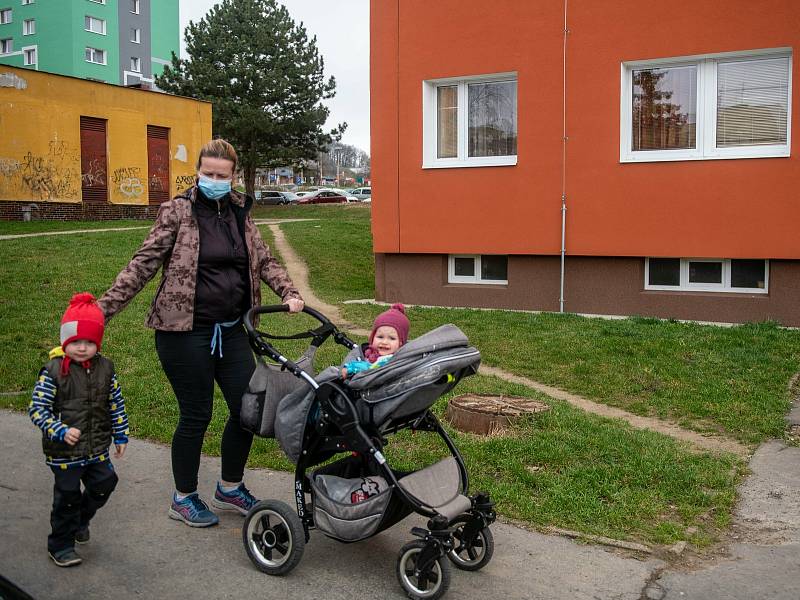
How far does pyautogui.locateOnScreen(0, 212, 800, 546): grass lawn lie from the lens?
5.26 m

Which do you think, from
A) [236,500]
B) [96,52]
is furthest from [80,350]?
[96,52]

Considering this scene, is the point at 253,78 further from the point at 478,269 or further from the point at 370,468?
the point at 370,468

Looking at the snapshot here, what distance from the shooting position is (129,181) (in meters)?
31.8

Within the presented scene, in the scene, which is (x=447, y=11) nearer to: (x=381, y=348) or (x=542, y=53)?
(x=542, y=53)

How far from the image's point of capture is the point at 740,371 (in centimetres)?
849

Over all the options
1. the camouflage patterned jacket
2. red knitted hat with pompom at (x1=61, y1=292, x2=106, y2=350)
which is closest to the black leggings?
the camouflage patterned jacket

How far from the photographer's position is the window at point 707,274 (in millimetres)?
11570

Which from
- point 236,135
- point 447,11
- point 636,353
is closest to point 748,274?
point 636,353

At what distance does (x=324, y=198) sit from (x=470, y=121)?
156 feet

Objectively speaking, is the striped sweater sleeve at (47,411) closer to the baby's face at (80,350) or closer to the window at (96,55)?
the baby's face at (80,350)

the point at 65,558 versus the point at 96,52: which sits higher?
the point at 96,52

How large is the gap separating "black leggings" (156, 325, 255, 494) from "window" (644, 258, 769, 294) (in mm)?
8326

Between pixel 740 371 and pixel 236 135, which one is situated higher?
pixel 236 135

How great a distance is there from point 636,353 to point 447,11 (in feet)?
20.3
